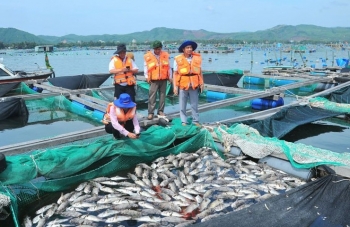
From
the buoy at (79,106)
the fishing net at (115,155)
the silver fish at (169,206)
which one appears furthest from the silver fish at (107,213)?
the buoy at (79,106)

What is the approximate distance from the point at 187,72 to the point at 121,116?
7.69ft

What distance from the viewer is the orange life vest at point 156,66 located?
8.02 metres

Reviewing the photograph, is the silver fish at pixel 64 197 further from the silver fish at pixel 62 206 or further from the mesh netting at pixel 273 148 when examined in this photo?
the mesh netting at pixel 273 148

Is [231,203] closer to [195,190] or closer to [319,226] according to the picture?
[195,190]

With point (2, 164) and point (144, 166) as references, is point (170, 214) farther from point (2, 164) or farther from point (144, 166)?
point (2, 164)

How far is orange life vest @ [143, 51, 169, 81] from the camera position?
26.3ft

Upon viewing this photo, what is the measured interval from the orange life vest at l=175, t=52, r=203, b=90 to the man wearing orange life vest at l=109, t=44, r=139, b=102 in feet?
3.98

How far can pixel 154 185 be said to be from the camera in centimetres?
586

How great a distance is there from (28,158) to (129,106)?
1945 mm

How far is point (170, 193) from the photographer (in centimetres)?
550

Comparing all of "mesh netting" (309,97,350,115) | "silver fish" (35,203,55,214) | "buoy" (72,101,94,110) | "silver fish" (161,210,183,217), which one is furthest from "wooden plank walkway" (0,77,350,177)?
"silver fish" (161,210,183,217)

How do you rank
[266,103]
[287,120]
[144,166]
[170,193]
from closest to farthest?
1. [170,193]
2. [144,166]
3. [287,120]
4. [266,103]

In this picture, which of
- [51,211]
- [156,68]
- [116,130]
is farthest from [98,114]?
[51,211]

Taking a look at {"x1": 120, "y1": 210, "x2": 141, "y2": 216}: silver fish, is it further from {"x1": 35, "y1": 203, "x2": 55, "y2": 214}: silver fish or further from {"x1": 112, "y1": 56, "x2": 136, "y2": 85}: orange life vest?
{"x1": 112, "y1": 56, "x2": 136, "y2": 85}: orange life vest
